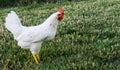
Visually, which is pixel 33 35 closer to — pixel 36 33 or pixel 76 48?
pixel 36 33

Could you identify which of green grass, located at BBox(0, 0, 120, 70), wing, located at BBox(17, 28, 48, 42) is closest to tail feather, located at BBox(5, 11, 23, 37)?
wing, located at BBox(17, 28, 48, 42)

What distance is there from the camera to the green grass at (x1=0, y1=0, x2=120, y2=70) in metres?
7.16

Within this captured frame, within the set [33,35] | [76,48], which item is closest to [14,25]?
[33,35]

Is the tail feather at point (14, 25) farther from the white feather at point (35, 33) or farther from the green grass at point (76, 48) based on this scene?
the green grass at point (76, 48)

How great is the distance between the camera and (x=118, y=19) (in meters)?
10.2

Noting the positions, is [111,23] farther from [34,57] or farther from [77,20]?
[34,57]

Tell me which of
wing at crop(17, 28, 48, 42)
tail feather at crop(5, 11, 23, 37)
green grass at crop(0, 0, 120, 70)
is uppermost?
tail feather at crop(5, 11, 23, 37)

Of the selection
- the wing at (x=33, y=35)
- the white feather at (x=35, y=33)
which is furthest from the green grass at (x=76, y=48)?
the wing at (x=33, y=35)

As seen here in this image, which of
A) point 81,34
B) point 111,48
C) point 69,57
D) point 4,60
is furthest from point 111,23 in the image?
point 4,60

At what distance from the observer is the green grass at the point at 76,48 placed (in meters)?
7.16

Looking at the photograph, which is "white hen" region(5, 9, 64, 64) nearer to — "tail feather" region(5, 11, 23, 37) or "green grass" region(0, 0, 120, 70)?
"tail feather" region(5, 11, 23, 37)

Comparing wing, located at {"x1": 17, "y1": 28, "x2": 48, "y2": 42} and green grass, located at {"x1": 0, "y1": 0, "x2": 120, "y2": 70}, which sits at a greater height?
wing, located at {"x1": 17, "y1": 28, "x2": 48, "y2": 42}

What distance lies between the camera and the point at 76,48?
7.82m

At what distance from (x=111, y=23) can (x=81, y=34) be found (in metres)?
1.20
